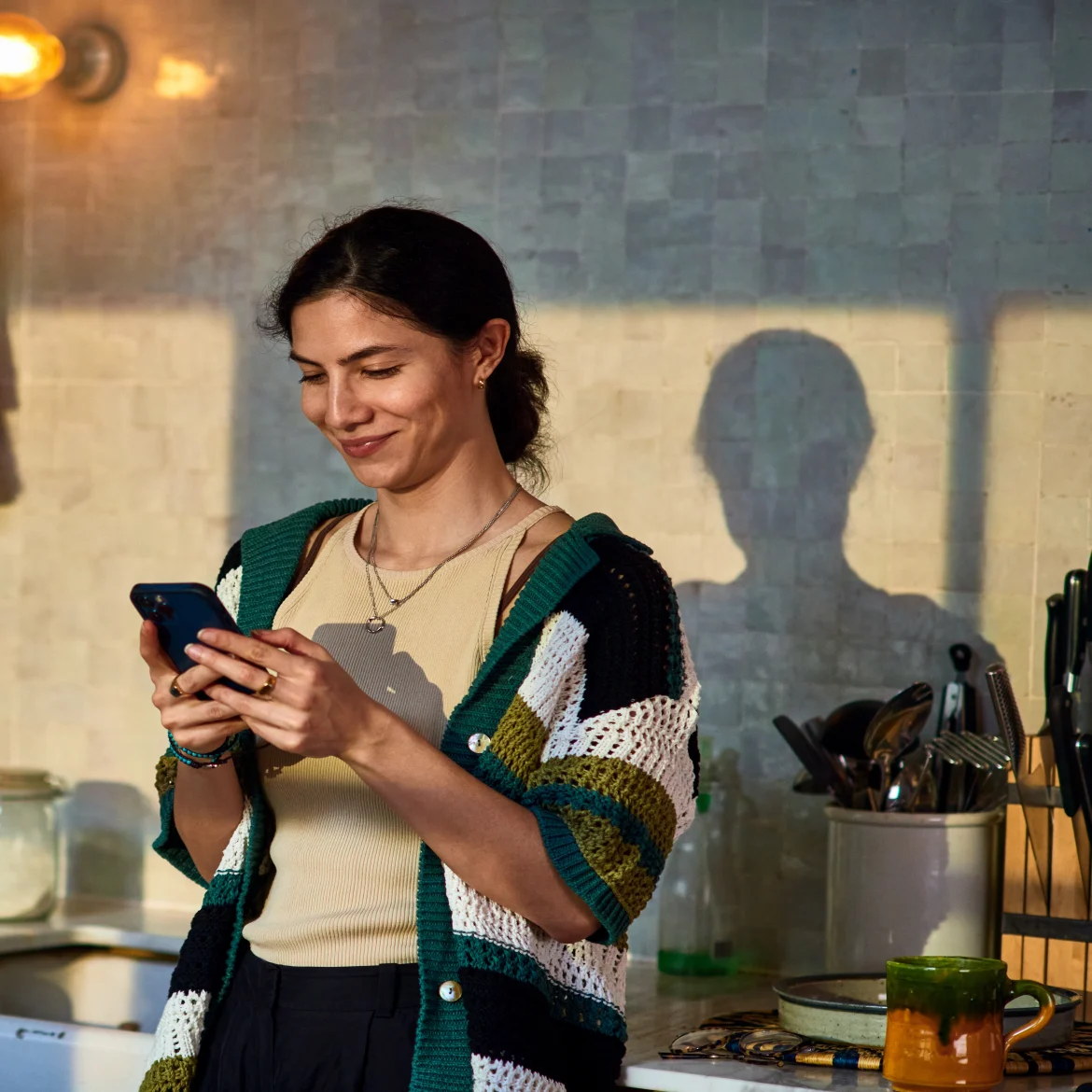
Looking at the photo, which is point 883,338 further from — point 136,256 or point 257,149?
point 136,256

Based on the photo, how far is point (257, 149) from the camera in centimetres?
209

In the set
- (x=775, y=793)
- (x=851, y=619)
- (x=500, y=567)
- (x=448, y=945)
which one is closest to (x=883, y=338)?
(x=851, y=619)

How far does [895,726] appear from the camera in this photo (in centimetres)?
160

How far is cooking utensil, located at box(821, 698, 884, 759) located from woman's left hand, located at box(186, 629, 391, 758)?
2.61 feet

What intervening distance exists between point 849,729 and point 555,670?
25.0 inches

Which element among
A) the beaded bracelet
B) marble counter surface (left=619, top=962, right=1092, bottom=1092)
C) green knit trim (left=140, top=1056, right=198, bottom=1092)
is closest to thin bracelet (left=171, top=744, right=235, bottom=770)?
the beaded bracelet

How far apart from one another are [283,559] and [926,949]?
0.75 m

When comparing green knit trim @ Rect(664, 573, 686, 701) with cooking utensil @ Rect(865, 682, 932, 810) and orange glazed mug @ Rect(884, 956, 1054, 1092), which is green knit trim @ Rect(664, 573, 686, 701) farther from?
cooking utensil @ Rect(865, 682, 932, 810)

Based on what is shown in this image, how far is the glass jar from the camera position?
6.53ft

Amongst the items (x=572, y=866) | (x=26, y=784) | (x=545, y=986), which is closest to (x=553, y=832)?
(x=572, y=866)

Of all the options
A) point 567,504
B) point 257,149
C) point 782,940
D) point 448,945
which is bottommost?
point 782,940

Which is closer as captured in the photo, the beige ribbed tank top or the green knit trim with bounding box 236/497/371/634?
the beige ribbed tank top

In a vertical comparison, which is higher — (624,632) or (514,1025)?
(624,632)

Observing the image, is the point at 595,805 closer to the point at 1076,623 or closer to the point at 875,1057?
the point at 875,1057
